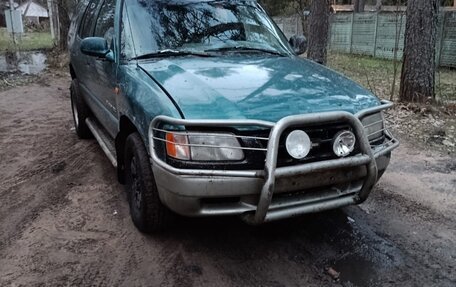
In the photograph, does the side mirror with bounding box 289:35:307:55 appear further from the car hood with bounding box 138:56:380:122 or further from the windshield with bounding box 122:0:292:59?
the car hood with bounding box 138:56:380:122

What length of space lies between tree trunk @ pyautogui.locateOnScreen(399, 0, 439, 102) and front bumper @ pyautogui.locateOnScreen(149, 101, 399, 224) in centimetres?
477

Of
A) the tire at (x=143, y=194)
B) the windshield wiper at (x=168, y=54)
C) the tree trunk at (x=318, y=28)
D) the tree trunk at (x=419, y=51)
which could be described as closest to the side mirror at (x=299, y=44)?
the windshield wiper at (x=168, y=54)

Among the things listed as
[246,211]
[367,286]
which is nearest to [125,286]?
[246,211]

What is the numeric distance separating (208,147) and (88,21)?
3.50 metres

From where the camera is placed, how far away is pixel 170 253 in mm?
3291

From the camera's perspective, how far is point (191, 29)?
4012 mm

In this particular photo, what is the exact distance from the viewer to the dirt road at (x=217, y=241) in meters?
3.02

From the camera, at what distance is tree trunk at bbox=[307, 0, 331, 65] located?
9.81 metres

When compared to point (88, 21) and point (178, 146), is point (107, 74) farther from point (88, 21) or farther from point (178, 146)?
point (178, 146)

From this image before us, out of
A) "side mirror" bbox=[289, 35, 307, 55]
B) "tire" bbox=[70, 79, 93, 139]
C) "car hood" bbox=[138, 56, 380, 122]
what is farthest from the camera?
"tire" bbox=[70, 79, 93, 139]

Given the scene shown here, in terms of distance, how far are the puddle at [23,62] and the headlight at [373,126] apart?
12279 millimetres

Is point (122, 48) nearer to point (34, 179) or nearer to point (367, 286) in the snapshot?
point (34, 179)

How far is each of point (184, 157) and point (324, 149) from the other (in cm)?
91

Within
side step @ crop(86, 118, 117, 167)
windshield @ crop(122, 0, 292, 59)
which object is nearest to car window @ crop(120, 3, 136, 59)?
windshield @ crop(122, 0, 292, 59)
